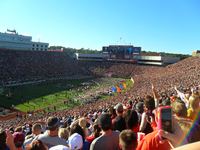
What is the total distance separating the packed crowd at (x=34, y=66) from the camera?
6994cm

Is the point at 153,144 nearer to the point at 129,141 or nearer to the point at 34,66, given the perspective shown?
the point at 129,141

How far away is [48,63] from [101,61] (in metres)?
27.2

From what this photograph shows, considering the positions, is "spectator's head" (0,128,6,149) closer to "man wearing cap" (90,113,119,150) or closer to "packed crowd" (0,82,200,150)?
"packed crowd" (0,82,200,150)

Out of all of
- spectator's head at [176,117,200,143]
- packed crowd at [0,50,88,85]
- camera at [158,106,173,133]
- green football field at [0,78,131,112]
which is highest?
camera at [158,106,173,133]

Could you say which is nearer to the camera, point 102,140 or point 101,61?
point 102,140

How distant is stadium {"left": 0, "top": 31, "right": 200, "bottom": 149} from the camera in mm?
6730

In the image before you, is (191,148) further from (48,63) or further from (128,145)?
(48,63)

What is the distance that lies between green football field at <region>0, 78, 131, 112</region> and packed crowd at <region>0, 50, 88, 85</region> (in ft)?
19.5

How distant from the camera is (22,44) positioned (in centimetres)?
13012

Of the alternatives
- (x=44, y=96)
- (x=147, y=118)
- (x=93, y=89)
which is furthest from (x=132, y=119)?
(x=93, y=89)

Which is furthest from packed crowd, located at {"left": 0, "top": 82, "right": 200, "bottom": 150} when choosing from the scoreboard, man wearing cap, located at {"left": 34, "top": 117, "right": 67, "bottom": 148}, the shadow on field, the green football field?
the scoreboard

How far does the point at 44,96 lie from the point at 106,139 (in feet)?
163

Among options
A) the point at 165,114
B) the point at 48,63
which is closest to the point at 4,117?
the point at 165,114

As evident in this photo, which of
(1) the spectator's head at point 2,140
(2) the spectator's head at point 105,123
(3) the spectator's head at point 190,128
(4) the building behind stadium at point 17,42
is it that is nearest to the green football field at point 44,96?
(2) the spectator's head at point 105,123
